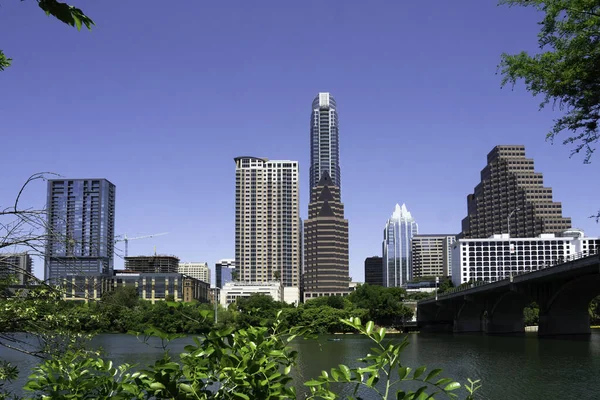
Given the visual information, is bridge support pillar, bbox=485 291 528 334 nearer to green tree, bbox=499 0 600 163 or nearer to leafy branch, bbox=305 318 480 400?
green tree, bbox=499 0 600 163

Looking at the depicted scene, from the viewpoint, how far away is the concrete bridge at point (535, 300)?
84.1 meters

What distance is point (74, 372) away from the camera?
5926 millimetres

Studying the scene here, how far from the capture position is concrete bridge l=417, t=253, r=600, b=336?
84050mm

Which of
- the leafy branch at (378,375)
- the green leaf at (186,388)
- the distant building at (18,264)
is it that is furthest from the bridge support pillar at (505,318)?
the green leaf at (186,388)

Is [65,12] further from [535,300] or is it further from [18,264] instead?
[535,300]

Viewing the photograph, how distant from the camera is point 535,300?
99.9 meters

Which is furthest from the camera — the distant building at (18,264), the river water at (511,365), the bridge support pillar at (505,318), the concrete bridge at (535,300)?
the bridge support pillar at (505,318)

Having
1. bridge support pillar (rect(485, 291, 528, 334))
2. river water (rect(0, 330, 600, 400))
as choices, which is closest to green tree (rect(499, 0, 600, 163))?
river water (rect(0, 330, 600, 400))

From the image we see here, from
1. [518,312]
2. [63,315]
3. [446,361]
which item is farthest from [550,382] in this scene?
[518,312]

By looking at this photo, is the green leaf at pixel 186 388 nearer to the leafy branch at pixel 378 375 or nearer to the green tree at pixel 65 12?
the leafy branch at pixel 378 375

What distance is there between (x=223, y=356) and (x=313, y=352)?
74001mm

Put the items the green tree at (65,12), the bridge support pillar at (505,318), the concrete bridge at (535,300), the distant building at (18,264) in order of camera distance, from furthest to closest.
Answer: the bridge support pillar at (505,318), the concrete bridge at (535,300), the distant building at (18,264), the green tree at (65,12)

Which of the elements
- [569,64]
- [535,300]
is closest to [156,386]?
[569,64]

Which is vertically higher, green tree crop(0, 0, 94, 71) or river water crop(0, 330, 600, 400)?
green tree crop(0, 0, 94, 71)
